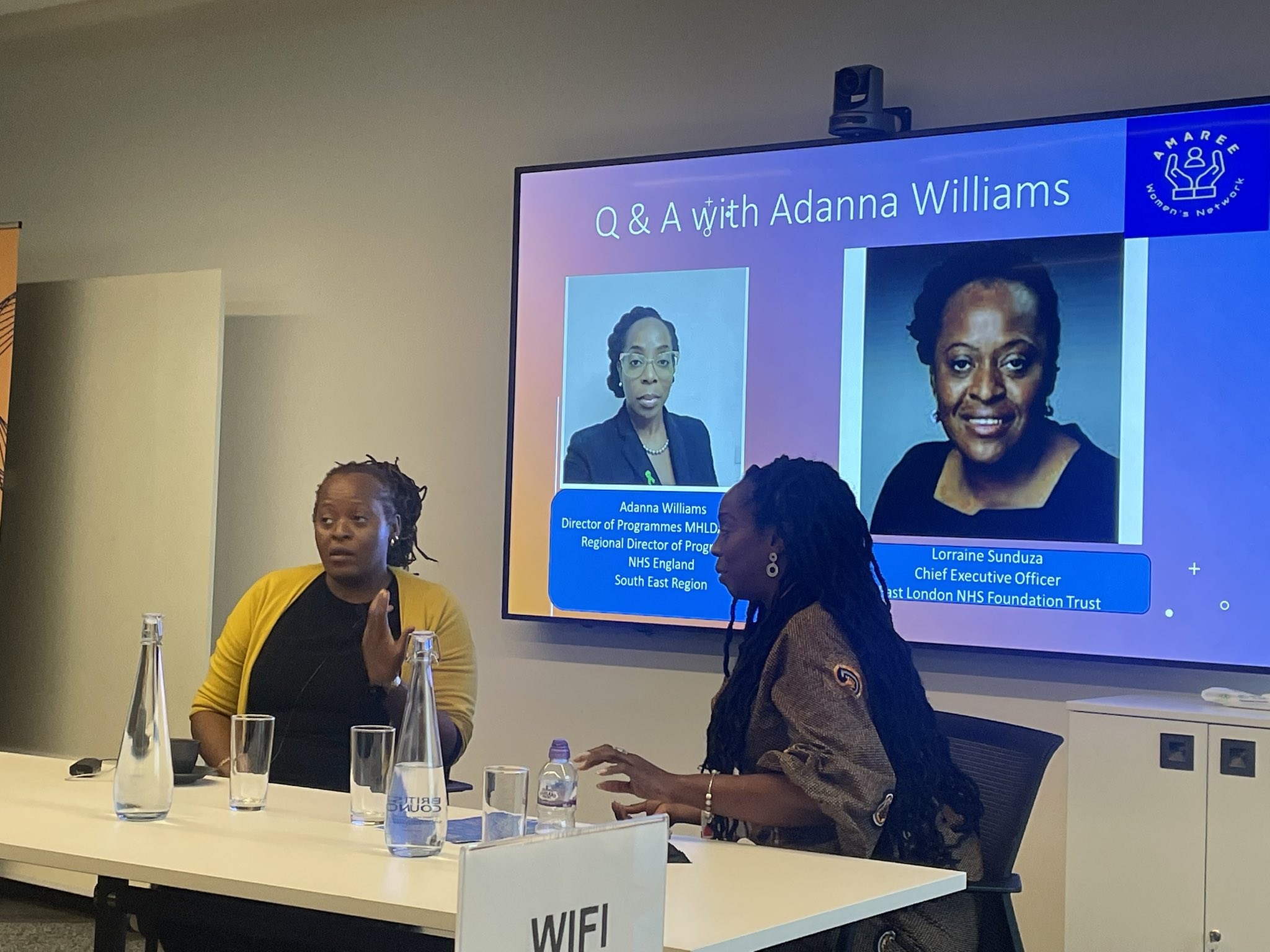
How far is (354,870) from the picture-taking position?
6.21ft

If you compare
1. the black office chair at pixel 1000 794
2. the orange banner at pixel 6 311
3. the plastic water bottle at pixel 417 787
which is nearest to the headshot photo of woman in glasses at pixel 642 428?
the black office chair at pixel 1000 794

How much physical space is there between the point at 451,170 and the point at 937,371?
5.78ft

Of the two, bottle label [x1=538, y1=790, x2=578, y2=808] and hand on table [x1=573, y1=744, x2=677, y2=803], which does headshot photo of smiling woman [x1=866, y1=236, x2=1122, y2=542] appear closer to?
hand on table [x1=573, y1=744, x2=677, y2=803]

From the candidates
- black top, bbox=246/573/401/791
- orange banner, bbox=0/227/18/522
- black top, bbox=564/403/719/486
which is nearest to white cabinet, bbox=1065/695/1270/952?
black top, bbox=564/403/719/486

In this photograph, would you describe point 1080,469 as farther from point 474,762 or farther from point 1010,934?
point 474,762

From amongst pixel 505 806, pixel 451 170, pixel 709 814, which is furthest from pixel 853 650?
pixel 451 170

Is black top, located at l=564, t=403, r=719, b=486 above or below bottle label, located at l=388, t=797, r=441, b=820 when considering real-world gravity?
above

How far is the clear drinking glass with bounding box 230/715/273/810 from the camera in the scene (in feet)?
7.52

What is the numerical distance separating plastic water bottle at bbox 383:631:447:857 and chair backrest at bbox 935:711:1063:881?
3.22ft

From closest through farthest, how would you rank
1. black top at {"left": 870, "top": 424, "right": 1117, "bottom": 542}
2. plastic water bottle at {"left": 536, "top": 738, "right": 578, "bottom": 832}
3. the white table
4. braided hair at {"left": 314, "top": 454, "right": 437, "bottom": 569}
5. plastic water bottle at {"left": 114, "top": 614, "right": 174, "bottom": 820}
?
1. the white table
2. plastic water bottle at {"left": 536, "top": 738, "right": 578, "bottom": 832}
3. plastic water bottle at {"left": 114, "top": 614, "right": 174, "bottom": 820}
4. black top at {"left": 870, "top": 424, "right": 1117, "bottom": 542}
5. braided hair at {"left": 314, "top": 454, "right": 437, "bottom": 569}

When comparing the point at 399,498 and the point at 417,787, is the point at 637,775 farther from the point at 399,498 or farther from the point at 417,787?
the point at 399,498

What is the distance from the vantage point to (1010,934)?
7.90ft
